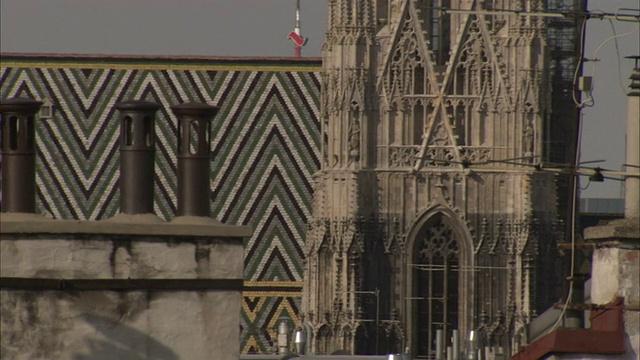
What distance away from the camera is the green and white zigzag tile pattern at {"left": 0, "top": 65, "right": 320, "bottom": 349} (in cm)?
7375

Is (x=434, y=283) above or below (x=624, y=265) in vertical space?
above

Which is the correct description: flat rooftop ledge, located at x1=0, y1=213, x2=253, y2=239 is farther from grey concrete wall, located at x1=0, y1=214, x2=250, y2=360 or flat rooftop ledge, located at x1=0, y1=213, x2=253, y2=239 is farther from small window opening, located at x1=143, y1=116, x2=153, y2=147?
small window opening, located at x1=143, y1=116, x2=153, y2=147

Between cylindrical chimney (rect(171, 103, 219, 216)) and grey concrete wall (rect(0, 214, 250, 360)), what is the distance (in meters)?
0.58

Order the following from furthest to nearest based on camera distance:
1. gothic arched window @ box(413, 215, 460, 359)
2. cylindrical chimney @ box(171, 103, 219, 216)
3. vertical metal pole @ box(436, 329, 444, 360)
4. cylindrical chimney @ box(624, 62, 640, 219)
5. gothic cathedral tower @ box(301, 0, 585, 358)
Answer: gothic arched window @ box(413, 215, 460, 359) → gothic cathedral tower @ box(301, 0, 585, 358) → vertical metal pole @ box(436, 329, 444, 360) → cylindrical chimney @ box(624, 62, 640, 219) → cylindrical chimney @ box(171, 103, 219, 216)

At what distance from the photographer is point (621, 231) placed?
69.0ft

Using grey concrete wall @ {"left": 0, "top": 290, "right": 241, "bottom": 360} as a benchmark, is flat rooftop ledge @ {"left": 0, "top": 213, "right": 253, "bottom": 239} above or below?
above

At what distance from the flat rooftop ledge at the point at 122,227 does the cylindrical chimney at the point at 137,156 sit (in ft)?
0.92

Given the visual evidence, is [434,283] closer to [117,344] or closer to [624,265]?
[624,265]

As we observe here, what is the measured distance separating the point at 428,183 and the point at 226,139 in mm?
7547

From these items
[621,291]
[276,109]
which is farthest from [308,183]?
[621,291]

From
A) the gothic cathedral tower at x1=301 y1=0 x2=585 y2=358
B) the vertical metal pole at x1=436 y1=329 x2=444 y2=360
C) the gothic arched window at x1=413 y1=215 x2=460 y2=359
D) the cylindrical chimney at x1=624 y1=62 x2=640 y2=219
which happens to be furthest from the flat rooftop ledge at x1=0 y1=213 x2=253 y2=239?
the gothic arched window at x1=413 y1=215 x2=460 y2=359

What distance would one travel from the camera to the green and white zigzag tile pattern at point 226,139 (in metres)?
73.8

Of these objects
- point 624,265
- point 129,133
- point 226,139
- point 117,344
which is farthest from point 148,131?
point 226,139

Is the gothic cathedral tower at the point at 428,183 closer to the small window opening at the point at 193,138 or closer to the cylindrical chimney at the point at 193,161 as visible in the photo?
the small window opening at the point at 193,138
